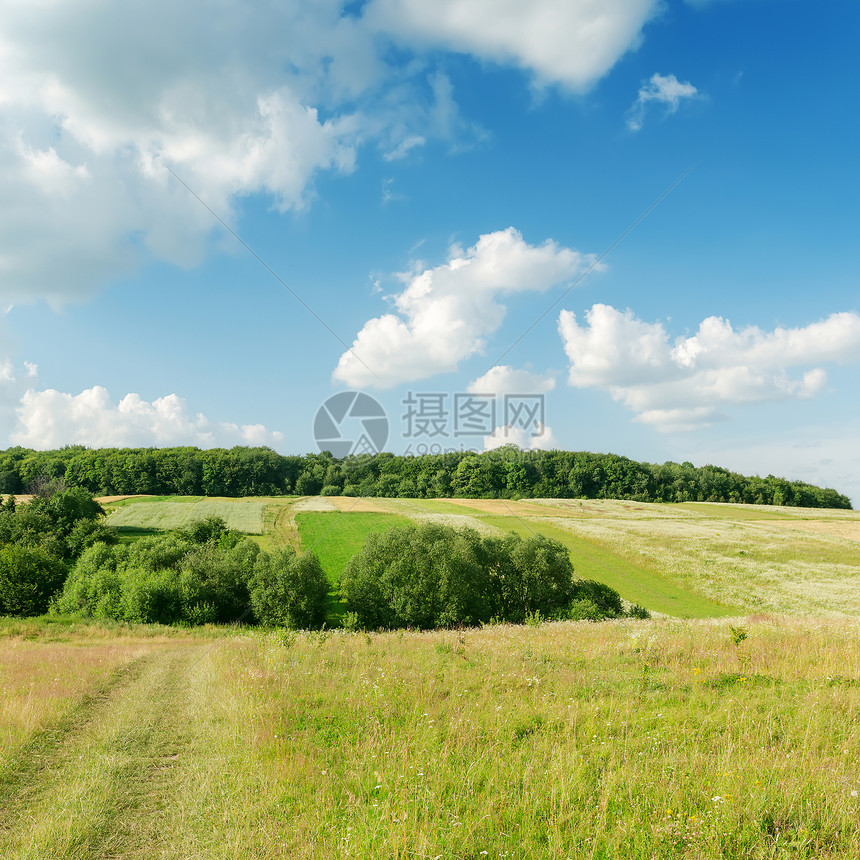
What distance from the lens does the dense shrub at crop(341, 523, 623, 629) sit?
44.2 metres

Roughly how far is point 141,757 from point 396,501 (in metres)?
75.0

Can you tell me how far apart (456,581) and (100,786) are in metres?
39.7

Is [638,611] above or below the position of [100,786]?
A: below

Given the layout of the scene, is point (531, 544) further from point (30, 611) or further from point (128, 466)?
point (128, 466)

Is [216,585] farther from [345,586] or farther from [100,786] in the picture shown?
[100,786]

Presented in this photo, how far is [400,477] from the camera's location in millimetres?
84625

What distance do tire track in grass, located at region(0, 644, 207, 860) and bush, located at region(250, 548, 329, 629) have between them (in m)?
36.4

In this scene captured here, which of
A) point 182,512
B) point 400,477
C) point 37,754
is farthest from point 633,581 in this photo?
point 182,512

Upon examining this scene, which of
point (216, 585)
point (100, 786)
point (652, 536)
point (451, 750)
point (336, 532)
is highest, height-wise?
point (451, 750)

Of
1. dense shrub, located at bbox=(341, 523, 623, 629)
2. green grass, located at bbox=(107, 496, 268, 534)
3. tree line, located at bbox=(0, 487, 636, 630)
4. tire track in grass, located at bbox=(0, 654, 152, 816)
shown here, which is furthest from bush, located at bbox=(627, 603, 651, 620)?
green grass, located at bbox=(107, 496, 268, 534)

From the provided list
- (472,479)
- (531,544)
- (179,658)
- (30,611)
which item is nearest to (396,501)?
(472,479)

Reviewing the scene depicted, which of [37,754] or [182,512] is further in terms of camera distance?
[182,512]

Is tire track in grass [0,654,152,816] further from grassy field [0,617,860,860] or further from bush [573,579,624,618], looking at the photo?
bush [573,579,624,618]

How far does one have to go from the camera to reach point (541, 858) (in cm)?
441
